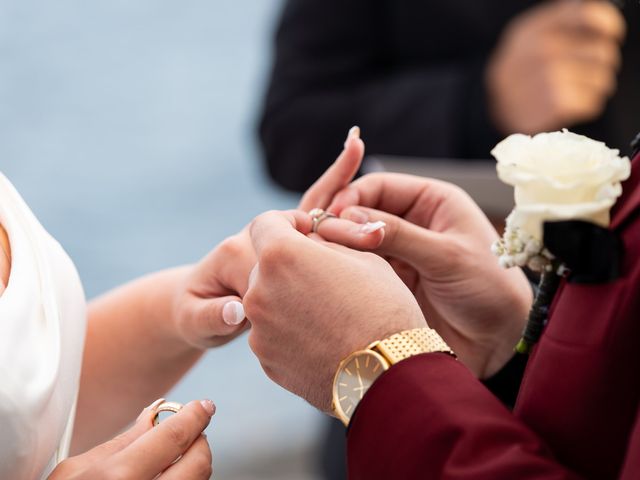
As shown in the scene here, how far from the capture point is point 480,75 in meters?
2.19

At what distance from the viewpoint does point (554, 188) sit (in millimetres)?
791

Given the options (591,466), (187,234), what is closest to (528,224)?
(591,466)

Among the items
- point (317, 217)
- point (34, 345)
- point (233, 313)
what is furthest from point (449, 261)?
point (34, 345)

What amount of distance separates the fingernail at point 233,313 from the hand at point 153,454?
0.17 m

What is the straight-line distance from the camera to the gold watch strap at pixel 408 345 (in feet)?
2.85

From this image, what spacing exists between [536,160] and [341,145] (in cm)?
146

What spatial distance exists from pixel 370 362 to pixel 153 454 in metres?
0.25

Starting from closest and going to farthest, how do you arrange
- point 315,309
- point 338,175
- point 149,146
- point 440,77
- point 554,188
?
point 554,188, point 315,309, point 338,175, point 440,77, point 149,146

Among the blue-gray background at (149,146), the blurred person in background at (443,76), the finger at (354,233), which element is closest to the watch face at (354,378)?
the finger at (354,233)

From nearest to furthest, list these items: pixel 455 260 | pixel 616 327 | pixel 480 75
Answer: pixel 616 327 → pixel 455 260 → pixel 480 75

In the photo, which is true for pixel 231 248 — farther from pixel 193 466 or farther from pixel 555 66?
pixel 555 66

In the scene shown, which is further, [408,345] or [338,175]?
[338,175]

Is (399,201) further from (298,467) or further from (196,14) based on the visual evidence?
(196,14)

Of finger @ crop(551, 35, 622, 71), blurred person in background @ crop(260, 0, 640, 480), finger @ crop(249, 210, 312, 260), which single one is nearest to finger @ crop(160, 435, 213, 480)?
finger @ crop(249, 210, 312, 260)
